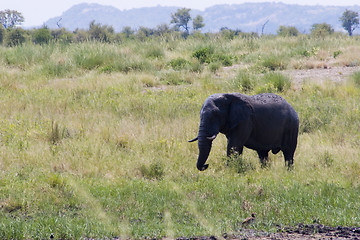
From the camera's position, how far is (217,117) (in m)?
8.12

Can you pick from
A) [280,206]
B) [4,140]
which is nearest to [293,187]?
[280,206]

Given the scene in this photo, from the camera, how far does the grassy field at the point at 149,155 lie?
6586mm

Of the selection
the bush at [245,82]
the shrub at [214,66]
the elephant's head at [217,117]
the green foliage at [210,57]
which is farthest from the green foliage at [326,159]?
the green foliage at [210,57]

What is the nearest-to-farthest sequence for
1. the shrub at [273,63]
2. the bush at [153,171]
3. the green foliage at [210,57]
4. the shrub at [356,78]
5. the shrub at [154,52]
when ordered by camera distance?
the bush at [153,171] → the shrub at [356,78] → the shrub at [273,63] → the green foliage at [210,57] → the shrub at [154,52]

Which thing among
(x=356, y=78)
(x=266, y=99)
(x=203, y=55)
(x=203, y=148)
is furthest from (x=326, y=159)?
(x=203, y=55)

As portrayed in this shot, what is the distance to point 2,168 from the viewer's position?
871 cm

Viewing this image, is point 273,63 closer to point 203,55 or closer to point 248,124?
point 203,55

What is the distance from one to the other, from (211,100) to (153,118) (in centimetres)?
414

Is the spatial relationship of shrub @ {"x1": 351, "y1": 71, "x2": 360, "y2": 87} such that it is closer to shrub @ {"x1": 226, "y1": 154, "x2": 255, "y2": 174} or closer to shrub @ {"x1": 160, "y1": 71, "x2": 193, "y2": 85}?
shrub @ {"x1": 160, "y1": 71, "x2": 193, "y2": 85}

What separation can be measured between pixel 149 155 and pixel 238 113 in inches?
75.9

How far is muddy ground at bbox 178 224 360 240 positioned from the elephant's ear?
239 centimetres

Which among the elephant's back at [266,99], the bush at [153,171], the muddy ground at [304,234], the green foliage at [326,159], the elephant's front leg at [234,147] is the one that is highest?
the elephant's back at [266,99]

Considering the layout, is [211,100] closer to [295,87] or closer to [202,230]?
[202,230]

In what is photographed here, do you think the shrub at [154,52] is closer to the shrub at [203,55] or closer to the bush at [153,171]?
the shrub at [203,55]
